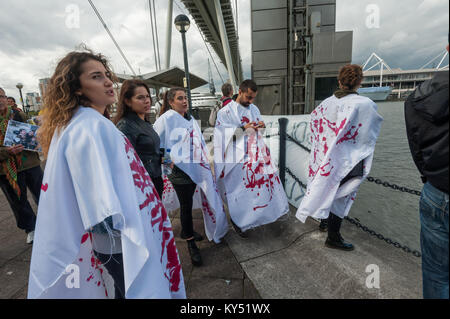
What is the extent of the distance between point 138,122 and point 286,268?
6.16ft

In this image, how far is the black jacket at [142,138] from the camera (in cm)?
196

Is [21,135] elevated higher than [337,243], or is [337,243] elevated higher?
[21,135]

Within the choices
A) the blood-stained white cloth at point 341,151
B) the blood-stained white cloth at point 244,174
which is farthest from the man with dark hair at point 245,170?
the blood-stained white cloth at point 341,151

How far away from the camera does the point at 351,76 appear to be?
2.29 m

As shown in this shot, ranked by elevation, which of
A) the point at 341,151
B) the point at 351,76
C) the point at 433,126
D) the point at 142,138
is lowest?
the point at 341,151

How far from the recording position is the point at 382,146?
27.6ft

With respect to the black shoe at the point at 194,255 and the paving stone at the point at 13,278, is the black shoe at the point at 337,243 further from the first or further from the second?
the paving stone at the point at 13,278

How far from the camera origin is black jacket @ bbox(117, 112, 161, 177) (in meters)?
1.96

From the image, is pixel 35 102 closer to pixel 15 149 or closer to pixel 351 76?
pixel 15 149

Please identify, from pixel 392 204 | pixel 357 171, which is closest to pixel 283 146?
pixel 357 171

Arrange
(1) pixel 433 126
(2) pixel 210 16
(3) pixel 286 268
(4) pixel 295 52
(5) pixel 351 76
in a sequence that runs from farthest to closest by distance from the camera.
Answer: (2) pixel 210 16 < (4) pixel 295 52 < (5) pixel 351 76 < (3) pixel 286 268 < (1) pixel 433 126

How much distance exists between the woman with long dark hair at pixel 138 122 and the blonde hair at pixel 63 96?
760 mm

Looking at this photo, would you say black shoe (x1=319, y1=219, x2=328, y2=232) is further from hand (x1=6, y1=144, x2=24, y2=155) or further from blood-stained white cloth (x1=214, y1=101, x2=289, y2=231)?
hand (x1=6, y1=144, x2=24, y2=155)
